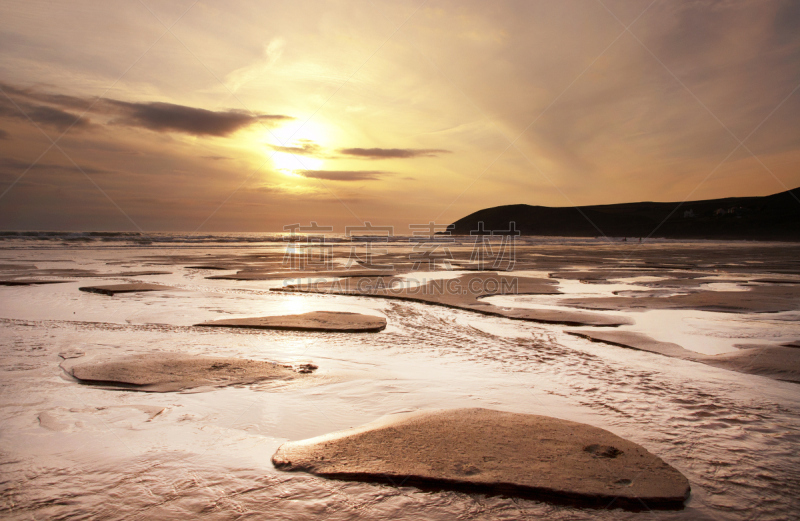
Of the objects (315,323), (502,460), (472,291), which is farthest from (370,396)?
(472,291)

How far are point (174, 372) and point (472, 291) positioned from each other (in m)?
7.69

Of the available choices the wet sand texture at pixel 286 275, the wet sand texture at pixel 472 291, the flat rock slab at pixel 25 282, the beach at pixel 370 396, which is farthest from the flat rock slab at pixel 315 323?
the flat rock slab at pixel 25 282

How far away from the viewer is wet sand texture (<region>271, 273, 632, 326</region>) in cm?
742

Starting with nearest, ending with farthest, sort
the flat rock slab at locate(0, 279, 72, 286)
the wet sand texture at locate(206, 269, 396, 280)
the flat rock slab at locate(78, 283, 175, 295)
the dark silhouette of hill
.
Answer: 1. the flat rock slab at locate(78, 283, 175, 295)
2. the flat rock slab at locate(0, 279, 72, 286)
3. the wet sand texture at locate(206, 269, 396, 280)
4. the dark silhouette of hill

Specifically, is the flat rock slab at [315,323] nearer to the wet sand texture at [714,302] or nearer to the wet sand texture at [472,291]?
the wet sand texture at [472,291]

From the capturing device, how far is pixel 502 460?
255cm

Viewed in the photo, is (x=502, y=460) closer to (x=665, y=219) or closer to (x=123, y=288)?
(x=123, y=288)

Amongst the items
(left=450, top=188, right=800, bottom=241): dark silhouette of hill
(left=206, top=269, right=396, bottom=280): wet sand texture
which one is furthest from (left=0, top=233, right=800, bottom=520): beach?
(left=450, top=188, right=800, bottom=241): dark silhouette of hill

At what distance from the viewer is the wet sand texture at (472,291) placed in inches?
292

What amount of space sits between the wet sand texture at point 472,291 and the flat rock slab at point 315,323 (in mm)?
2381

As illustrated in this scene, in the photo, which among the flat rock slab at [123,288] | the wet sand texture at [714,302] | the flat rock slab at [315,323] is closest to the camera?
the flat rock slab at [315,323]

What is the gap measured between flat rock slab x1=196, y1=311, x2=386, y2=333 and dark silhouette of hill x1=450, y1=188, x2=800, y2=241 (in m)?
70.0

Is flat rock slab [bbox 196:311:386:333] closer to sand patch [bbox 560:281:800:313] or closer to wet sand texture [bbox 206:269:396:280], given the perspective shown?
sand patch [bbox 560:281:800:313]

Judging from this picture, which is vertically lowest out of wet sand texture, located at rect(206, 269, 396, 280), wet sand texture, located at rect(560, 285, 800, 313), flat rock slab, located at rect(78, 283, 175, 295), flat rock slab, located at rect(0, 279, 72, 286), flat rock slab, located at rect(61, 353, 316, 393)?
flat rock slab, located at rect(61, 353, 316, 393)
